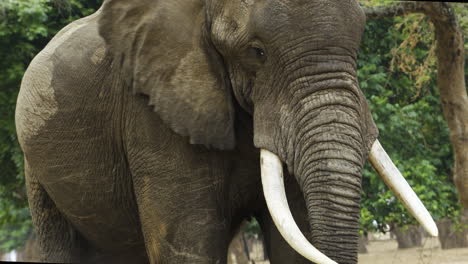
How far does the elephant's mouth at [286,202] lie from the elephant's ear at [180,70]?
0.38m

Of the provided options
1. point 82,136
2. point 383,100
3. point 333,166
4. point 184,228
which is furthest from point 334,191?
point 383,100

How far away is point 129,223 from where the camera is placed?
457 cm

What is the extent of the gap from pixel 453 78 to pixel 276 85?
5183 mm

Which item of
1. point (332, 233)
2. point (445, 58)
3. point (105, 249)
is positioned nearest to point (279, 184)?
point (332, 233)

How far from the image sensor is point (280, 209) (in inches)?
135

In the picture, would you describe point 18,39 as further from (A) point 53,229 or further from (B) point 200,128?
(B) point 200,128

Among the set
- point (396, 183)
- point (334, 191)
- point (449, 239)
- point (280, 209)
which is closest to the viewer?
point (334, 191)

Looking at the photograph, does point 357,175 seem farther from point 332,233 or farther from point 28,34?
point 28,34

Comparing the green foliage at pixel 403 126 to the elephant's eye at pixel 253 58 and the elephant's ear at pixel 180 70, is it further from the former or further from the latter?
the elephant's eye at pixel 253 58

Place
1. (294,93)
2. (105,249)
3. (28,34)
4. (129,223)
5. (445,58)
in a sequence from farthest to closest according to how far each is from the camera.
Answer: (28,34)
(445,58)
(105,249)
(129,223)
(294,93)

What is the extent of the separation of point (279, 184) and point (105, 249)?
1843 mm

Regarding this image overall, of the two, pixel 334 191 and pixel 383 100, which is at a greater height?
pixel 334 191

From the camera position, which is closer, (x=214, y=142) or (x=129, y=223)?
(x=214, y=142)

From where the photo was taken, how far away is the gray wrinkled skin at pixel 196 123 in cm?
344
